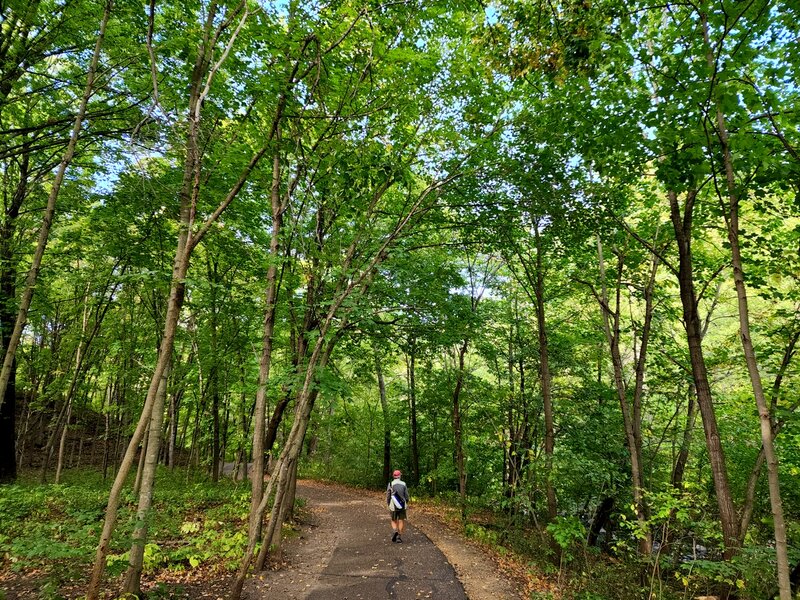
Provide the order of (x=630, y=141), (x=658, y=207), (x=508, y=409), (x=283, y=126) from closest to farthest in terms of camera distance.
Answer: (x=630, y=141), (x=283, y=126), (x=658, y=207), (x=508, y=409)

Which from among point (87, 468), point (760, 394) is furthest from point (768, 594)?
point (87, 468)

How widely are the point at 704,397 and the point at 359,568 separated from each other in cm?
717

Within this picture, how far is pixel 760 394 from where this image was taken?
117 inches

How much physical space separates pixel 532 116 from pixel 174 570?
1035 cm

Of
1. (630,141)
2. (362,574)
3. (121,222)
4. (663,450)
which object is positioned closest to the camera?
(630,141)

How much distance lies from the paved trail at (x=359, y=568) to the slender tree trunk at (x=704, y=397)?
4429mm

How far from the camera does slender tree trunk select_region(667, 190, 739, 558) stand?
20.0ft

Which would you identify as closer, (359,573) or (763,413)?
(763,413)

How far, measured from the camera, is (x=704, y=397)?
21.1 feet

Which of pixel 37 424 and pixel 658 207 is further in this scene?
pixel 37 424

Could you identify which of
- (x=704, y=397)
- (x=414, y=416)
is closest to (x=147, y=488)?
(x=704, y=397)

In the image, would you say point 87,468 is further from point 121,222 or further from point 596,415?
point 596,415

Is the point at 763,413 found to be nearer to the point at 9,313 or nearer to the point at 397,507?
the point at 397,507

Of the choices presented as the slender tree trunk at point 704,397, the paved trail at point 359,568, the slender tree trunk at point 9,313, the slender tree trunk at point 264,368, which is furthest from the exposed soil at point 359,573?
the slender tree trunk at point 9,313
